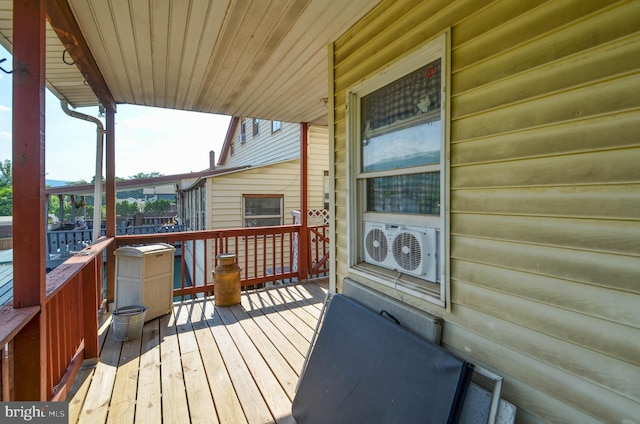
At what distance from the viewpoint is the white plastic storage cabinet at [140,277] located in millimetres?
3061

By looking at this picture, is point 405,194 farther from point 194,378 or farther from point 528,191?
point 194,378

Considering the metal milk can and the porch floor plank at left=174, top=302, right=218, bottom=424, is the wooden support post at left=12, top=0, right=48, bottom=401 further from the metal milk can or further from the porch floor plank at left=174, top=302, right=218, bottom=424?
the metal milk can

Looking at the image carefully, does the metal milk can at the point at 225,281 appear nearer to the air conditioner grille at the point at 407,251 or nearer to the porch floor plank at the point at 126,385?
the porch floor plank at the point at 126,385

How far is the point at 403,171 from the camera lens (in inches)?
72.1

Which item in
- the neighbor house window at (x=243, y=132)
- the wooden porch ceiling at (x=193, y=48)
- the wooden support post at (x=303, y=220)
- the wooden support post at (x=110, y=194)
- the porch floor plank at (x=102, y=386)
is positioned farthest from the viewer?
the neighbor house window at (x=243, y=132)

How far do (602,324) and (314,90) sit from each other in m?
3.19

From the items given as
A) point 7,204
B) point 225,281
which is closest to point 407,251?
point 7,204

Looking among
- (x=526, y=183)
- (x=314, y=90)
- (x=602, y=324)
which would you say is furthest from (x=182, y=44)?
(x=602, y=324)

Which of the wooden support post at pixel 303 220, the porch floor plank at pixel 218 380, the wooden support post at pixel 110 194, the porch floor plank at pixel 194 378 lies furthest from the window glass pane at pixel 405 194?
the wooden support post at pixel 110 194

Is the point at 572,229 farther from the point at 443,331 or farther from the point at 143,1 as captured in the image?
the point at 143,1

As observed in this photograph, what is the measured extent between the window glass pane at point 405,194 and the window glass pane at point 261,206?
4765mm

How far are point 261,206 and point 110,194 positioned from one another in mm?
3410

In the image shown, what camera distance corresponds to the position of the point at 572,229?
1.04 metres

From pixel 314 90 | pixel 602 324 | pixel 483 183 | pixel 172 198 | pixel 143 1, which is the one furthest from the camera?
pixel 172 198
